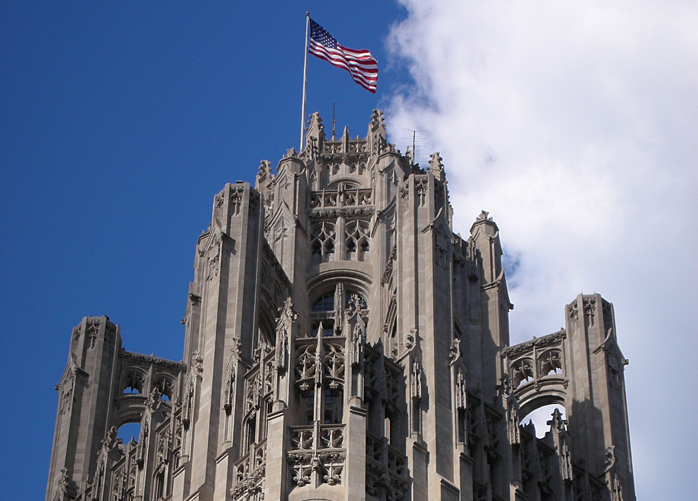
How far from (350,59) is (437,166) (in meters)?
6.50

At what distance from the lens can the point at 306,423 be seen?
199ft

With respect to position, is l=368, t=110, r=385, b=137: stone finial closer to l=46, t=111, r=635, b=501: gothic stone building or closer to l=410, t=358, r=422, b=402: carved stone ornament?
l=46, t=111, r=635, b=501: gothic stone building

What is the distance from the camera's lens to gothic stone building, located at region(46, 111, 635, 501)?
60250 mm

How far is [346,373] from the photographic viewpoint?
199 feet

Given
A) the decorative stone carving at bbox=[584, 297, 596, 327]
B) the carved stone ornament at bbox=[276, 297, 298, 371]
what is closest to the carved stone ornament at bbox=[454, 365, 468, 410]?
the carved stone ornament at bbox=[276, 297, 298, 371]

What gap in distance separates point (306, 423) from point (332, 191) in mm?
22859

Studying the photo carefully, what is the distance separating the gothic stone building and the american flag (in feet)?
11.8

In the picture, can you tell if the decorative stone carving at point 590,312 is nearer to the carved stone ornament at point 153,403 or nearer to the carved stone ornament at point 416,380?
the carved stone ornament at point 416,380

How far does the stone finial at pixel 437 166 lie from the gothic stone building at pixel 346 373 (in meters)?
0.09

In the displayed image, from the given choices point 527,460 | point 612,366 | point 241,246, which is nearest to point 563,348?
point 612,366

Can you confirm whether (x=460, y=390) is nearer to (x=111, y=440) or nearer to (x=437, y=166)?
(x=111, y=440)

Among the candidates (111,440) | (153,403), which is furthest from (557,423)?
(111,440)

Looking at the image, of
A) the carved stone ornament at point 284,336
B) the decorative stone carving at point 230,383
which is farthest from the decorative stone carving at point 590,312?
the decorative stone carving at point 230,383

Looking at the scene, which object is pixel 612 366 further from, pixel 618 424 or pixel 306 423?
pixel 306 423
